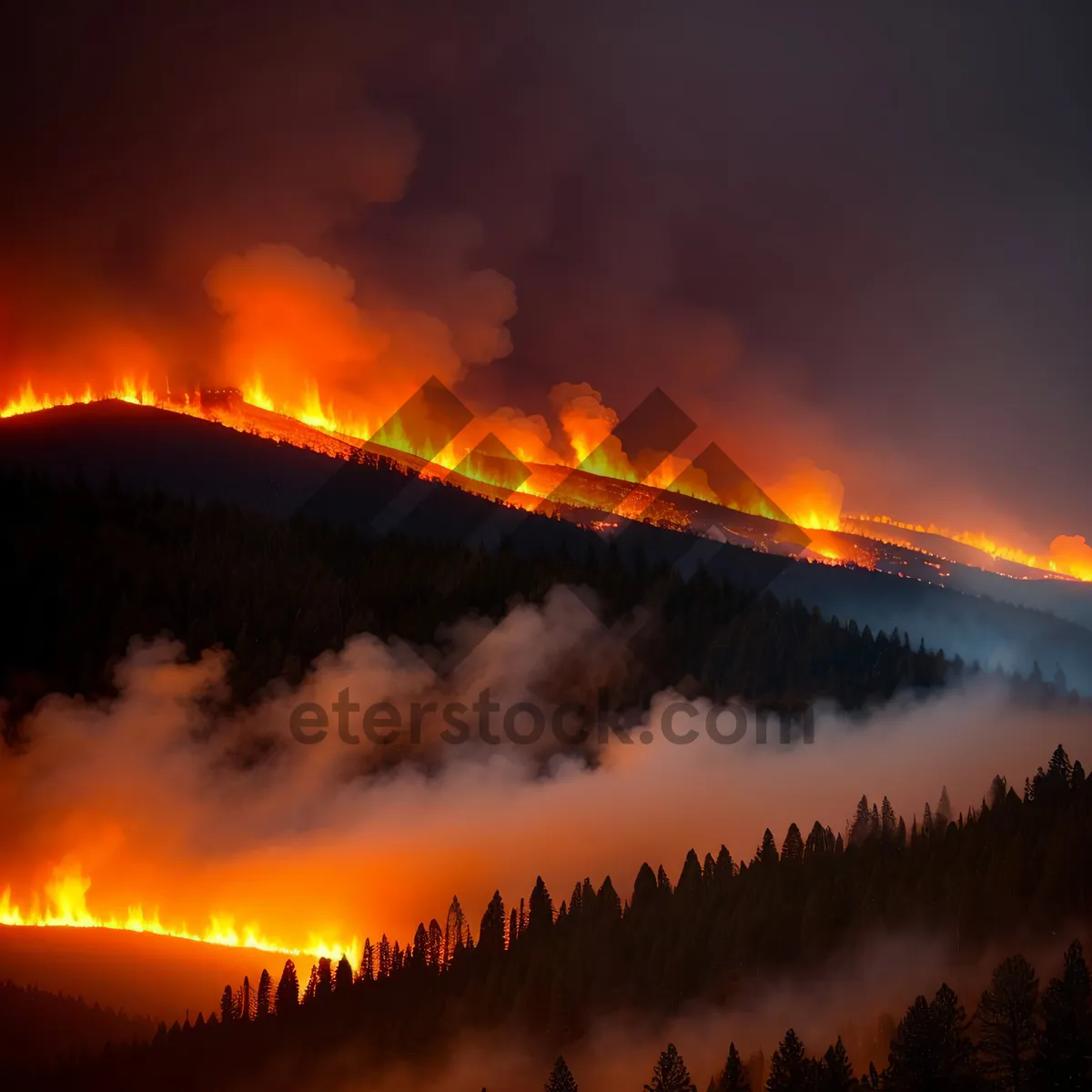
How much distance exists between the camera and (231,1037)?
152375mm

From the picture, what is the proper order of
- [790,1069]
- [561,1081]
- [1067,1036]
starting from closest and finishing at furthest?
1. [1067,1036]
2. [561,1081]
3. [790,1069]

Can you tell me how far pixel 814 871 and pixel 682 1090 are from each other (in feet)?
148

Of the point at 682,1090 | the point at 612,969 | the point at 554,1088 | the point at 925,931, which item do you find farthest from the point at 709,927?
the point at 554,1088

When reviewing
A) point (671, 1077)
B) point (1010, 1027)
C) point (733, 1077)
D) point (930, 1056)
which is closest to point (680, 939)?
point (671, 1077)

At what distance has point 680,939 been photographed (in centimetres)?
13712

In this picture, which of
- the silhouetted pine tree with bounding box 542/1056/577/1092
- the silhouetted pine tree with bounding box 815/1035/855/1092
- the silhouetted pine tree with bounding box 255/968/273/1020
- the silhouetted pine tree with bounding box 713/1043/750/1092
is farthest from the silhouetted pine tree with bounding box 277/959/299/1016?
the silhouetted pine tree with bounding box 815/1035/855/1092

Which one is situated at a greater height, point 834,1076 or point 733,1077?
point 834,1076

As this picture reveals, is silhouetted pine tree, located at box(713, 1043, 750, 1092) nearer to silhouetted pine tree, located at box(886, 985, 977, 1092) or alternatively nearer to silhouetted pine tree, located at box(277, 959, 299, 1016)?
silhouetted pine tree, located at box(886, 985, 977, 1092)

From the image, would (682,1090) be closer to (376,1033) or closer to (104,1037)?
(376,1033)

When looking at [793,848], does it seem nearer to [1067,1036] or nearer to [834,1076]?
[834,1076]

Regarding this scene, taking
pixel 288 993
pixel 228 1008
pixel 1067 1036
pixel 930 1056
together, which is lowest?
pixel 228 1008

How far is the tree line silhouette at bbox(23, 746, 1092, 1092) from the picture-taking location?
12650 centimetres

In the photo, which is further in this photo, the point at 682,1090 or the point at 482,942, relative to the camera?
the point at 482,942

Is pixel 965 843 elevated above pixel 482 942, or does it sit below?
above
